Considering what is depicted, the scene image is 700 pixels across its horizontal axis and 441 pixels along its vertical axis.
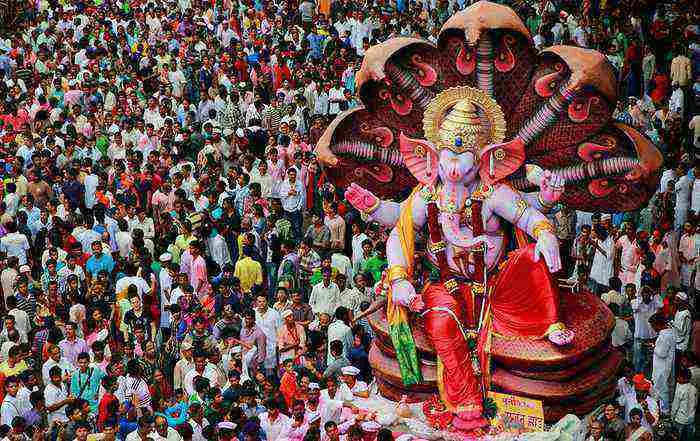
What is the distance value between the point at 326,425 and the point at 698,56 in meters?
11.6

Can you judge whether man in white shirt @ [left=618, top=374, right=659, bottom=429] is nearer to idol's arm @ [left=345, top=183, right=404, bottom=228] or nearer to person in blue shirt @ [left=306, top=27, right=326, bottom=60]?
idol's arm @ [left=345, top=183, right=404, bottom=228]

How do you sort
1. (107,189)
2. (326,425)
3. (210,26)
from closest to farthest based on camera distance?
(326,425) → (107,189) → (210,26)

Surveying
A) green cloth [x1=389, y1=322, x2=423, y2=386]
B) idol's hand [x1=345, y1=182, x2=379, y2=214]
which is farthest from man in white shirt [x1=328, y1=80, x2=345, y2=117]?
green cloth [x1=389, y1=322, x2=423, y2=386]

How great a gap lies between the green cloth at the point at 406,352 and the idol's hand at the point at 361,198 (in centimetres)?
134

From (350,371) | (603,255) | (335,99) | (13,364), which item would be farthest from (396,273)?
(335,99)

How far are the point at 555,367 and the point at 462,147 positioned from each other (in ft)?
8.04

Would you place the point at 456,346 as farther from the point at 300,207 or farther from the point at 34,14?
the point at 34,14

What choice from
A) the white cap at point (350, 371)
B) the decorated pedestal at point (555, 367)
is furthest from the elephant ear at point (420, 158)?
the white cap at point (350, 371)

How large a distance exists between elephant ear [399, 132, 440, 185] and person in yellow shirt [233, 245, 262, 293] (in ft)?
10.9

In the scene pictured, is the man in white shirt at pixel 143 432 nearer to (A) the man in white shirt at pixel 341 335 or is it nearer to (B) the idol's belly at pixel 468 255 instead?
(A) the man in white shirt at pixel 341 335

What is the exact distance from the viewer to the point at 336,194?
65.4ft

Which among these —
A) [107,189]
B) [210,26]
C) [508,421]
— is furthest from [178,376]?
[210,26]

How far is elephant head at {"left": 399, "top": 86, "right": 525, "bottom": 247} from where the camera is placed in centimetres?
1522

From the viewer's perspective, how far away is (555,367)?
14.8m
